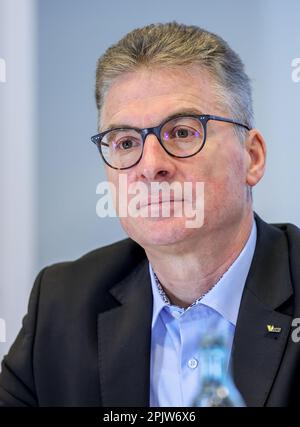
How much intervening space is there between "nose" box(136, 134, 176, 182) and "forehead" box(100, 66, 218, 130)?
4 centimetres

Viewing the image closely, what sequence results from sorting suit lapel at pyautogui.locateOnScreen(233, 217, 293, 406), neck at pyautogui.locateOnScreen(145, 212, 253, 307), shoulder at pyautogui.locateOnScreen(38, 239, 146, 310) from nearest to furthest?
1. suit lapel at pyautogui.locateOnScreen(233, 217, 293, 406)
2. neck at pyautogui.locateOnScreen(145, 212, 253, 307)
3. shoulder at pyautogui.locateOnScreen(38, 239, 146, 310)

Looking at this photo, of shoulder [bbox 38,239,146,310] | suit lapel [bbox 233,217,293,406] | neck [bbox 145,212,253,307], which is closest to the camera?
suit lapel [bbox 233,217,293,406]

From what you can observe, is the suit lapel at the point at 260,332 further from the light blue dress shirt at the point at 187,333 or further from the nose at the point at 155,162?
the nose at the point at 155,162

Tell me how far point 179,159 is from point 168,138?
0.15 feet

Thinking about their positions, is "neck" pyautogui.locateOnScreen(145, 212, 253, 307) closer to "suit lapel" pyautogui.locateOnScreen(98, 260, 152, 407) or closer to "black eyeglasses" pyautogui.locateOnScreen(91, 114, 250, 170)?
"suit lapel" pyautogui.locateOnScreen(98, 260, 152, 407)

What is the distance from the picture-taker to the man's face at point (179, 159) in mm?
1036

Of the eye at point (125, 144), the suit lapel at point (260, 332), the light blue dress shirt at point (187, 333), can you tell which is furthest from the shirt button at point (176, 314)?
the eye at point (125, 144)

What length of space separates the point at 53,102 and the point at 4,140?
0.50 feet

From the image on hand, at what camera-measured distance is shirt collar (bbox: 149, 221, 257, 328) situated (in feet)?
3.65

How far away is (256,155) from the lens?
1.15m

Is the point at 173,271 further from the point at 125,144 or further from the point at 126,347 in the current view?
the point at 125,144

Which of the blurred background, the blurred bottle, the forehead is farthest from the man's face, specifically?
the blurred bottle
